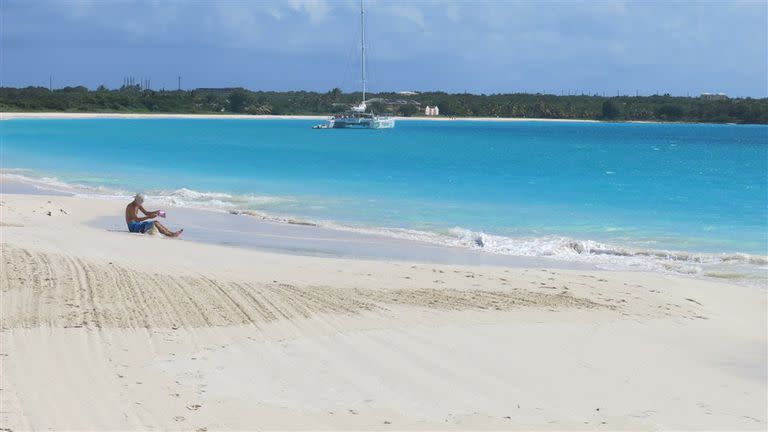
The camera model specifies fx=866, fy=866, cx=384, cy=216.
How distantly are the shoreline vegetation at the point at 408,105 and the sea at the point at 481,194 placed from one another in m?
78.7

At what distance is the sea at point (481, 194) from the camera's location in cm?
1577

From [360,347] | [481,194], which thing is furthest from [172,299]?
[481,194]

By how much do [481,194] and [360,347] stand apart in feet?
65.3

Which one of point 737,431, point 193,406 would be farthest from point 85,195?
point 737,431

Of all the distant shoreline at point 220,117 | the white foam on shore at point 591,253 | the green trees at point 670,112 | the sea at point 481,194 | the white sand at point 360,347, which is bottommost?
the sea at point 481,194

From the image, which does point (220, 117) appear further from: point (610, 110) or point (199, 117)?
point (610, 110)

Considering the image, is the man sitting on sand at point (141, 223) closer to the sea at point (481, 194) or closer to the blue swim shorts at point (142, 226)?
the blue swim shorts at point (142, 226)

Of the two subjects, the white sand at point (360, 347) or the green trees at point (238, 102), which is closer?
the white sand at point (360, 347)

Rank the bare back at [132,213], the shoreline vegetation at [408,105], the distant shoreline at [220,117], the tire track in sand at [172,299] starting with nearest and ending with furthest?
1. the tire track in sand at [172,299]
2. the bare back at [132,213]
3. the distant shoreline at [220,117]
4. the shoreline vegetation at [408,105]

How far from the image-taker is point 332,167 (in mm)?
39719

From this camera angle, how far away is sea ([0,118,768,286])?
51.8 feet

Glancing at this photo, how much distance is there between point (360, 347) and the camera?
761 centimetres

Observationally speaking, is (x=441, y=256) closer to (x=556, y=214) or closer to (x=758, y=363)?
(x=758, y=363)

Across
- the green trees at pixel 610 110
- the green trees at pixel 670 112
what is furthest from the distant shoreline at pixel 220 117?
the green trees at pixel 610 110
